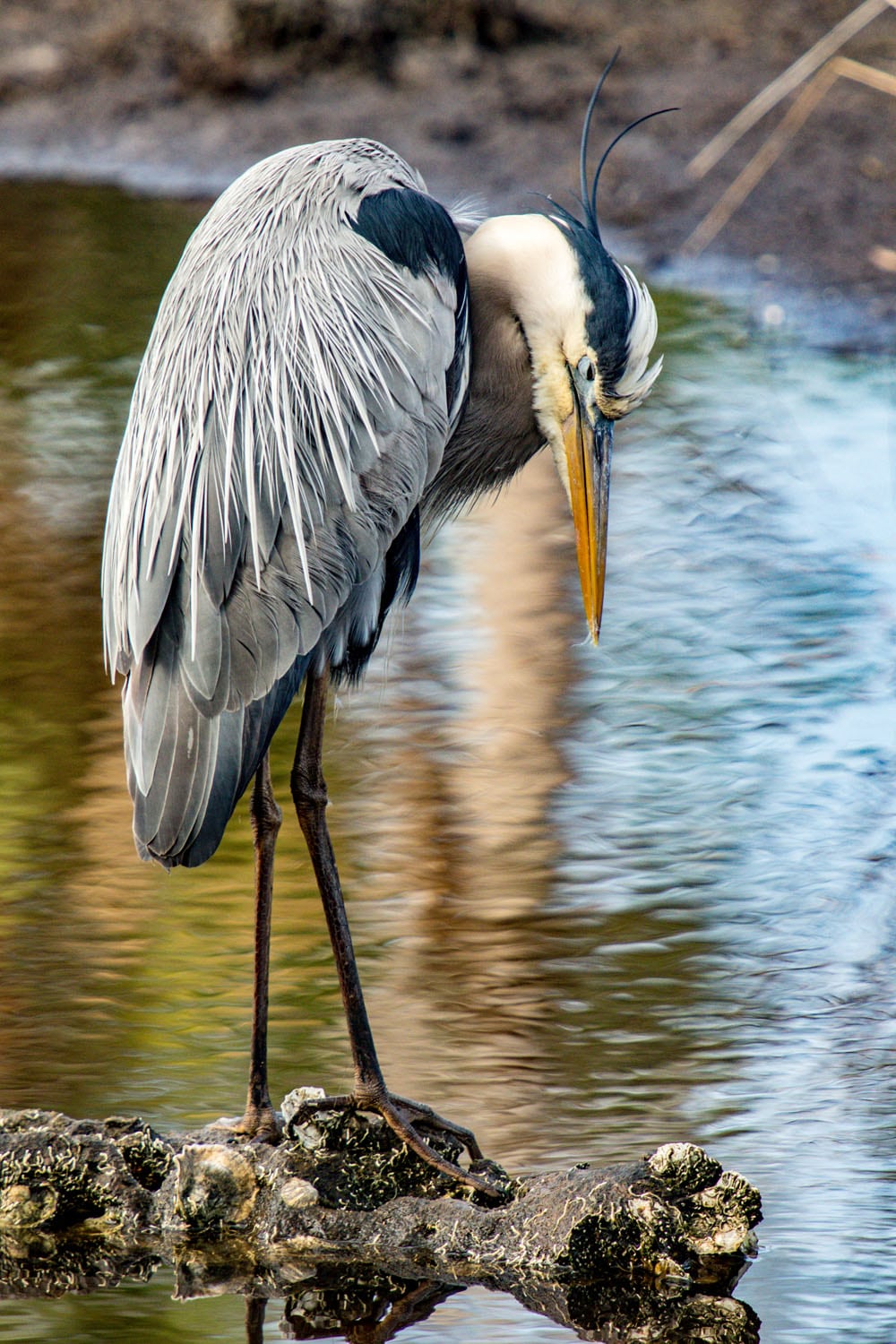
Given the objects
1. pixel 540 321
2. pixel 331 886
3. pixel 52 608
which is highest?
pixel 540 321

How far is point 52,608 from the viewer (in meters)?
7.06

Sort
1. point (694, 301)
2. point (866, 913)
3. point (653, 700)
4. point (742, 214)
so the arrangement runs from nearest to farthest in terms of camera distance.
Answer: point (866, 913)
point (653, 700)
point (694, 301)
point (742, 214)

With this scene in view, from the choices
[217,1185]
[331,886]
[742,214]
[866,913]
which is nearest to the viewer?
[217,1185]

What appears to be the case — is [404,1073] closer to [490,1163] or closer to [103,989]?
[490,1163]

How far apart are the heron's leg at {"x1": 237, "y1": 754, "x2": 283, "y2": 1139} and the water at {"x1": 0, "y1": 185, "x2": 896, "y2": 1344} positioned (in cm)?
24

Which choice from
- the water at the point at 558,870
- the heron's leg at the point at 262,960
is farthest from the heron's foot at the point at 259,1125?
the water at the point at 558,870

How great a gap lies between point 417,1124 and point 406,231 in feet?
5.64

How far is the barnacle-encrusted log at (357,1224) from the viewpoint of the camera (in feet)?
11.9

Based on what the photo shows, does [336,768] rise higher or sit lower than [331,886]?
lower

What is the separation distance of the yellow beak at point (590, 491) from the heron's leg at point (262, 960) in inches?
30.0

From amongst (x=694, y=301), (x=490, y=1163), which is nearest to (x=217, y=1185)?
(x=490, y=1163)

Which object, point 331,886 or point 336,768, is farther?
point 336,768

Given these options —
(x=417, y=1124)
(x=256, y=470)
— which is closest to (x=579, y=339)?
(x=256, y=470)

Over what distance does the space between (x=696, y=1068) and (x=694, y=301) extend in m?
6.89
